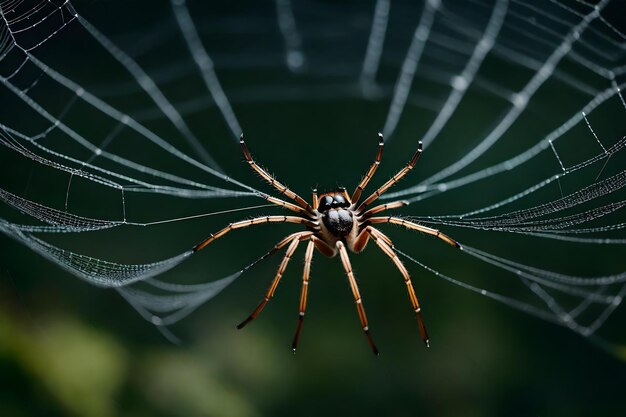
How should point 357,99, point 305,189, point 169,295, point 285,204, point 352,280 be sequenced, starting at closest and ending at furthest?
point 352,280 → point 285,204 → point 169,295 → point 305,189 → point 357,99

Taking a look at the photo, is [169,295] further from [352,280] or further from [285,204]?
[352,280]

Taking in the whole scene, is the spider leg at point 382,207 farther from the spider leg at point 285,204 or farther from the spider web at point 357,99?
the spider web at point 357,99

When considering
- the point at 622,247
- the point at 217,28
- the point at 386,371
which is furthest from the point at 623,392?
the point at 217,28

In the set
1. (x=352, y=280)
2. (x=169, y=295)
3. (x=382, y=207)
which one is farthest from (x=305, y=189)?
(x=352, y=280)

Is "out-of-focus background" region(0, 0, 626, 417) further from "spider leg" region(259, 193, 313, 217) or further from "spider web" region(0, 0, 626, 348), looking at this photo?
"spider leg" region(259, 193, 313, 217)

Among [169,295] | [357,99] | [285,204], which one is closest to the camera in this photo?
[285,204]

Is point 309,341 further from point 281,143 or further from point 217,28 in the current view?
point 217,28

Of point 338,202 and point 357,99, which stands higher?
point 357,99
